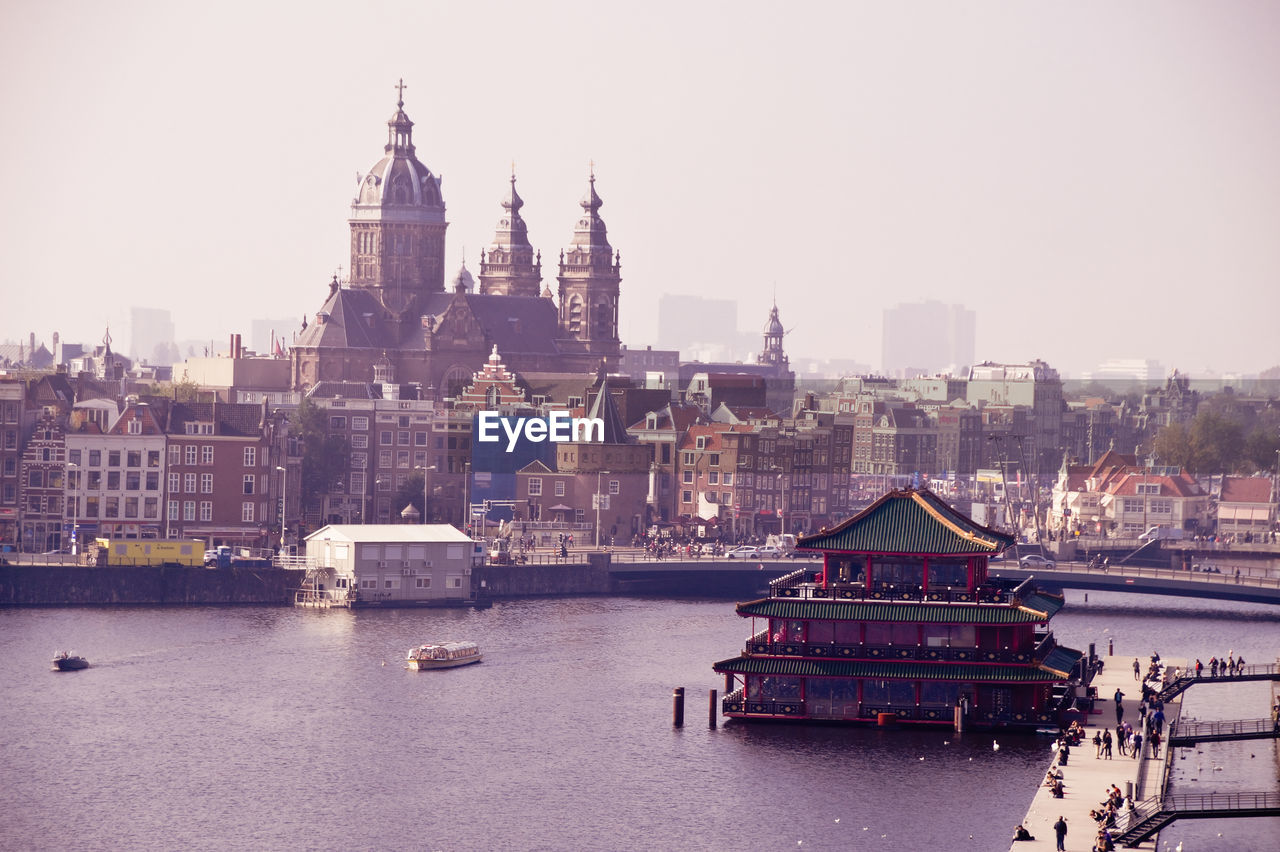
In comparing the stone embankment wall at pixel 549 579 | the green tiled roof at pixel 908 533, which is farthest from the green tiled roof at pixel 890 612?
the stone embankment wall at pixel 549 579

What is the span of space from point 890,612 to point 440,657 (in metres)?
29.8

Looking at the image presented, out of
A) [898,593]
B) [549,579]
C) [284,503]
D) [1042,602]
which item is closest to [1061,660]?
[1042,602]

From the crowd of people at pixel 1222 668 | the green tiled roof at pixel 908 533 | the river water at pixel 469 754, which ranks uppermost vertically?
the green tiled roof at pixel 908 533

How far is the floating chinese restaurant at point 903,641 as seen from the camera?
110 meters

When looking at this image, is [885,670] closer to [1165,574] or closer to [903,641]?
[903,641]

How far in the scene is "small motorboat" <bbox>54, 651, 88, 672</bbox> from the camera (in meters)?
127

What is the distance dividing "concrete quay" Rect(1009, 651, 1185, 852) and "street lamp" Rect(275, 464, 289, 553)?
76.0 metres

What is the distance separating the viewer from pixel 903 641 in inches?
4355

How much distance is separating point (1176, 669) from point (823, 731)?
26.1 meters

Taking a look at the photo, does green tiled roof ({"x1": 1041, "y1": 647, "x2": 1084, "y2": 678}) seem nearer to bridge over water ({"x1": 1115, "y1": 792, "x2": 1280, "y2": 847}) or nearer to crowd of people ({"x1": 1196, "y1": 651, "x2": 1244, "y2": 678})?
crowd of people ({"x1": 1196, "y1": 651, "x2": 1244, "y2": 678})

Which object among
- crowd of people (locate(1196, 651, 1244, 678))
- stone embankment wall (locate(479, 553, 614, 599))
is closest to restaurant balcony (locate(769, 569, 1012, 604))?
crowd of people (locate(1196, 651, 1244, 678))

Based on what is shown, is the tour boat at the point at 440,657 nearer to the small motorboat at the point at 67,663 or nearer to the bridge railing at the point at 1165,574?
the small motorboat at the point at 67,663

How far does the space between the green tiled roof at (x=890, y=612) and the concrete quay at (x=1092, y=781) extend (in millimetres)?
5958

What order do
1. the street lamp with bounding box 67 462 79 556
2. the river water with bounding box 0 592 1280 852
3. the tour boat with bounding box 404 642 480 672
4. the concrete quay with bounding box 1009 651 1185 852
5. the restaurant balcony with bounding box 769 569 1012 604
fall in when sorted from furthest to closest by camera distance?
1. the street lamp with bounding box 67 462 79 556
2. the tour boat with bounding box 404 642 480 672
3. the restaurant balcony with bounding box 769 569 1012 604
4. the river water with bounding box 0 592 1280 852
5. the concrete quay with bounding box 1009 651 1185 852
